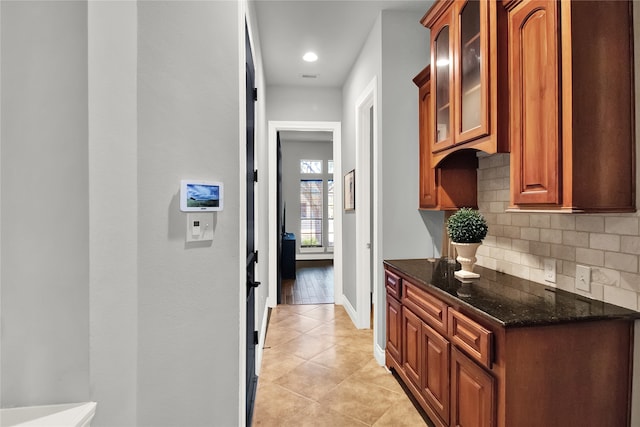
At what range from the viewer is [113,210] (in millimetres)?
1070

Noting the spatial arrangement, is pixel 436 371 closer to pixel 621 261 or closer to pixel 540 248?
pixel 540 248

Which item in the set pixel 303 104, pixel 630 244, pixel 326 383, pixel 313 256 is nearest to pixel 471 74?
pixel 630 244

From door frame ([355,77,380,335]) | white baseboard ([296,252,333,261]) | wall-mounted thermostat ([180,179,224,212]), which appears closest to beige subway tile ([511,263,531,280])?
door frame ([355,77,380,335])

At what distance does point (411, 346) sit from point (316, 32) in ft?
9.02

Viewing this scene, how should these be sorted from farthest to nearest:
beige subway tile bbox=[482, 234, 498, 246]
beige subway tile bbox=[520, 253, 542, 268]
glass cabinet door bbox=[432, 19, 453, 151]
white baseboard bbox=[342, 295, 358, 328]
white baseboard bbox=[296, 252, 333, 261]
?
white baseboard bbox=[296, 252, 333, 261]
white baseboard bbox=[342, 295, 358, 328]
beige subway tile bbox=[482, 234, 498, 246]
glass cabinet door bbox=[432, 19, 453, 151]
beige subway tile bbox=[520, 253, 542, 268]

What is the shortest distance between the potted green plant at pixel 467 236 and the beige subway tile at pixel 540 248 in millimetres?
256

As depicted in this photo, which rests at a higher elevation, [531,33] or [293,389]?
[531,33]

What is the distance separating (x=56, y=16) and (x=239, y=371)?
1402 millimetres

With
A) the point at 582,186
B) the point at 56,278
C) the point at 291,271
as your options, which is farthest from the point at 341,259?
the point at 56,278

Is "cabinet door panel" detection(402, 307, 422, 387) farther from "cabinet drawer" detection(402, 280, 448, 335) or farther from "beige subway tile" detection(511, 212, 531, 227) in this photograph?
"beige subway tile" detection(511, 212, 531, 227)

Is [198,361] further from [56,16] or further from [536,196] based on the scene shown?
[536,196]

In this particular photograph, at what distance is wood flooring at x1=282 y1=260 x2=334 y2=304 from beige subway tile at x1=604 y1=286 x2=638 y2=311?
3.40 metres

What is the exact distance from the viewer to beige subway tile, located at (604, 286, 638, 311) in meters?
1.34

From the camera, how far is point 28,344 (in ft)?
2.84
